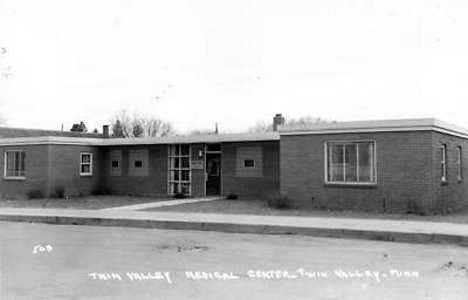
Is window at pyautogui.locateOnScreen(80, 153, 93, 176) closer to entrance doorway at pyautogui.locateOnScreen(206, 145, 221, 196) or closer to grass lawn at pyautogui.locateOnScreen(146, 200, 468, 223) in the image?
entrance doorway at pyautogui.locateOnScreen(206, 145, 221, 196)

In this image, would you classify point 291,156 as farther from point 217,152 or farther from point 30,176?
point 30,176

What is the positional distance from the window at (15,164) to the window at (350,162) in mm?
15761

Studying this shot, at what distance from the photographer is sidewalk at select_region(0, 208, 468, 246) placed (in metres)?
12.5

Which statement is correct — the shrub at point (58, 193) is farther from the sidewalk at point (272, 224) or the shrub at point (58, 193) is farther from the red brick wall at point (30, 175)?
the sidewalk at point (272, 224)

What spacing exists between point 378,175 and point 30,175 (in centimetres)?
1680

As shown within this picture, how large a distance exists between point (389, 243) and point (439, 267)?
318 cm

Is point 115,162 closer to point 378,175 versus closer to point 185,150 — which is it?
point 185,150

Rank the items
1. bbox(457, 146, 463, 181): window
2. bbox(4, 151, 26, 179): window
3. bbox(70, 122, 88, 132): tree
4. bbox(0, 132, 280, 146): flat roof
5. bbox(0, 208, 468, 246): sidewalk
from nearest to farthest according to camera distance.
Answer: bbox(0, 208, 468, 246): sidewalk
bbox(457, 146, 463, 181): window
bbox(0, 132, 280, 146): flat roof
bbox(4, 151, 26, 179): window
bbox(70, 122, 88, 132): tree

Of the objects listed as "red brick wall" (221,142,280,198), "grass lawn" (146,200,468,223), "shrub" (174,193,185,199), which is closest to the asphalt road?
"grass lawn" (146,200,468,223)

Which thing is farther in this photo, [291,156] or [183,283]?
[291,156]

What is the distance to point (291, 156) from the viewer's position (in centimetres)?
1997

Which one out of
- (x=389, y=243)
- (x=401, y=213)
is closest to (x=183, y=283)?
(x=389, y=243)

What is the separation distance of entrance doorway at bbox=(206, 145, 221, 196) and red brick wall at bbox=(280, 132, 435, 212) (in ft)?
20.5

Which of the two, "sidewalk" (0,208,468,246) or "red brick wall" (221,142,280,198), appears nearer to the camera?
"sidewalk" (0,208,468,246)
